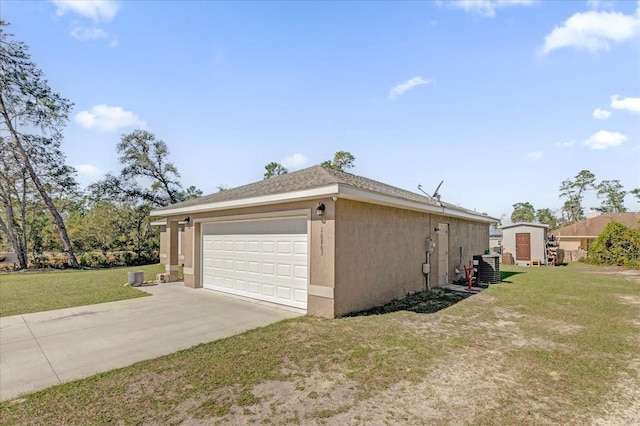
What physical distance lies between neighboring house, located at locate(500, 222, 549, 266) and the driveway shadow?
13795mm

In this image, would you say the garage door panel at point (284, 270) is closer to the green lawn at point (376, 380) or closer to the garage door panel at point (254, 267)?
the garage door panel at point (254, 267)

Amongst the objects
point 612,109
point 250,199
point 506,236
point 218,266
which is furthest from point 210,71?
point 506,236

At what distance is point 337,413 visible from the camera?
3.12 m

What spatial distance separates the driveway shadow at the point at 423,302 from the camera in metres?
7.29

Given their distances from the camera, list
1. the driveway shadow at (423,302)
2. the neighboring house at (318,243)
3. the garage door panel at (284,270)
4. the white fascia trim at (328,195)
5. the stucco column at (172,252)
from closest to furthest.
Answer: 1. the white fascia trim at (328,195)
2. the neighboring house at (318,243)
3. the driveway shadow at (423,302)
4. the garage door panel at (284,270)
5. the stucco column at (172,252)

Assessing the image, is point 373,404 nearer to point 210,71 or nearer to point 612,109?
point 210,71

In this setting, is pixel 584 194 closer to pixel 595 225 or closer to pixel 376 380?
pixel 595 225

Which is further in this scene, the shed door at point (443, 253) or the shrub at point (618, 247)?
the shrub at point (618, 247)

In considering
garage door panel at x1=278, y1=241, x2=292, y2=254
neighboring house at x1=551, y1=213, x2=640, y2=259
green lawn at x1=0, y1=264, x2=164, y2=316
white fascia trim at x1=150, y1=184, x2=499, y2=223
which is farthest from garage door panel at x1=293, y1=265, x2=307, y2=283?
neighboring house at x1=551, y1=213, x2=640, y2=259

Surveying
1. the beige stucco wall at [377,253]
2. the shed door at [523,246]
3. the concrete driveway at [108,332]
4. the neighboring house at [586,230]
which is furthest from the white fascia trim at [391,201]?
the neighboring house at [586,230]

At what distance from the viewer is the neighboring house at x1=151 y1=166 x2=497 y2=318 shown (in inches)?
265

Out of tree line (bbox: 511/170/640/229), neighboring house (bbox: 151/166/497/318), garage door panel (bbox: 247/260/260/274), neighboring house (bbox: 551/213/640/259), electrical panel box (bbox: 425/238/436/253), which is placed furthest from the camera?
tree line (bbox: 511/170/640/229)

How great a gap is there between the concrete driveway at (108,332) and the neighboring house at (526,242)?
1925cm

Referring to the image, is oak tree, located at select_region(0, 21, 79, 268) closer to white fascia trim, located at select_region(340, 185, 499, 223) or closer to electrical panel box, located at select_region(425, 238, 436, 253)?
white fascia trim, located at select_region(340, 185, 499, 223)
